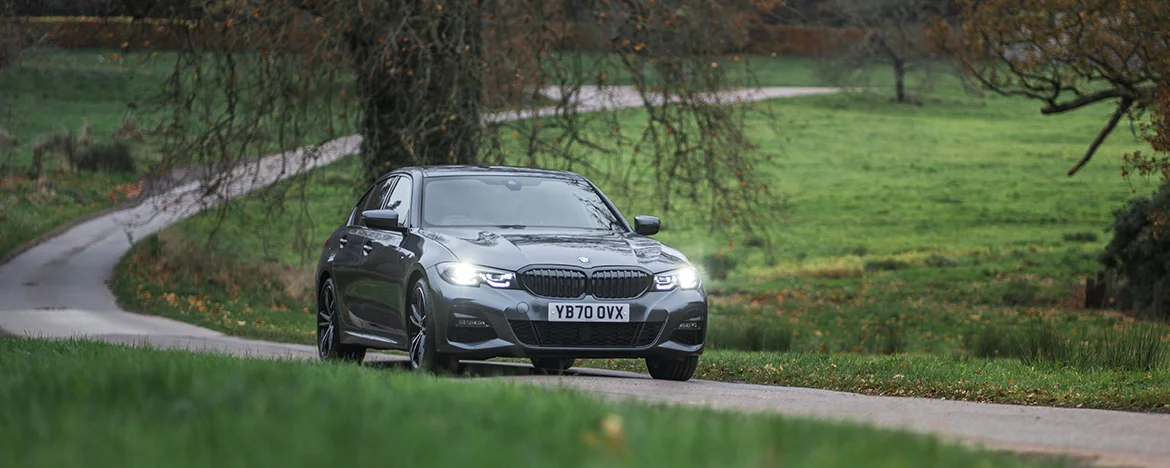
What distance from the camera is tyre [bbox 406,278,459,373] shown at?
1130 centimetres

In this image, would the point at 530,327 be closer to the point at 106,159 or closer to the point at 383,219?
the point at 383,219

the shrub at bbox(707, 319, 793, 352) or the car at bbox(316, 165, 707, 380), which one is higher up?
the car at bbox(316, 165, 707, 380)

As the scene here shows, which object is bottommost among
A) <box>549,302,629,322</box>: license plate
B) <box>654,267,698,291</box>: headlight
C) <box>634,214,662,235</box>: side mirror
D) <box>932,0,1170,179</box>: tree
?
<box>549,302,629,322</box>: license plate

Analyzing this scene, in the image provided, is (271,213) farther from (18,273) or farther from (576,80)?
(18,273)

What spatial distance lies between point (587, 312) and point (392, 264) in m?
1.85

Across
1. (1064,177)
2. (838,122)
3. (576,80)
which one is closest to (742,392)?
(576,80)

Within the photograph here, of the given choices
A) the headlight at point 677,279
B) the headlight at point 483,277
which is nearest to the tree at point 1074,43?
the headlight at point 677,279

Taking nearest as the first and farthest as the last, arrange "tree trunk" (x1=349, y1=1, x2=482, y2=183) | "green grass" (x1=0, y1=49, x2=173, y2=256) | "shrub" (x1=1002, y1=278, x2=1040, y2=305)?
"tree trunk" (x1=349, y1=1, x2=482, y2=183) → "shrub" (x1=1002, y1=278, x2=1040, y2=305) → "green grass" (x1=0, y1=49, x2=173, y2=256)

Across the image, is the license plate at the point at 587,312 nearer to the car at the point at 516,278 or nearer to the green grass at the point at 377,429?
the car at the point at 516,278

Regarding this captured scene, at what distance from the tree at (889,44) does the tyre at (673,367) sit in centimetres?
5762

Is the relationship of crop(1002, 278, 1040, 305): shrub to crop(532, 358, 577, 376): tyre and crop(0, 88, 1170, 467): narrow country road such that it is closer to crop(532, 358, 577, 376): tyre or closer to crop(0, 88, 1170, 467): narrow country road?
crop(0, 88, 1170, 467): narrow country road

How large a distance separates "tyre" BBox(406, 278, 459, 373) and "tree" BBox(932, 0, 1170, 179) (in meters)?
11.2

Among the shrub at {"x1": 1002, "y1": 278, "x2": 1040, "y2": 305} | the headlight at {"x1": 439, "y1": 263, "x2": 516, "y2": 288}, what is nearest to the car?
the headlight at {"x1": 439, "y1": 263, "x2": 516, "y2": 288}

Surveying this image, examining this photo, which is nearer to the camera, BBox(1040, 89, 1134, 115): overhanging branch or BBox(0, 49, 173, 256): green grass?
BBox(1040, 89, 1134, 115): overhanging branch
